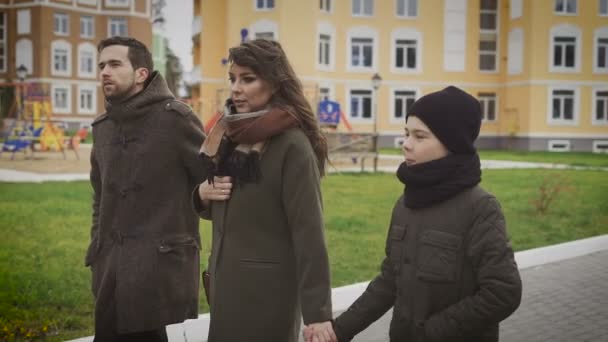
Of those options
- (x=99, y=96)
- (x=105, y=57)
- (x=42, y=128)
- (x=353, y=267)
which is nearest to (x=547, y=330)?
(x=353, y=267)

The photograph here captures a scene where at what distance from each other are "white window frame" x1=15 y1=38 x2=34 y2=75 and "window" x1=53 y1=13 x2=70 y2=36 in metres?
2.44

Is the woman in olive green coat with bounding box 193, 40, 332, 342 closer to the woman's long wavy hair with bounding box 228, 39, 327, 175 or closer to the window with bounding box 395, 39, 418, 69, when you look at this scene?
the woman's long wavy hair with bounding box 228, 39, 327, 175

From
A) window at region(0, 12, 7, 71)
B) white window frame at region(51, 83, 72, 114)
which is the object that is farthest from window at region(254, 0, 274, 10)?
window at region(0, 12, 7, 71)

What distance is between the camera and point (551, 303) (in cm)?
634

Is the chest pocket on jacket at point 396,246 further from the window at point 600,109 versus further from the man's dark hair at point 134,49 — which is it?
the window at point 600,109

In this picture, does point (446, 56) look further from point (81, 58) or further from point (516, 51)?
point (81, 58)

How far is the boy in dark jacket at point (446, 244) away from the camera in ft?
8.33

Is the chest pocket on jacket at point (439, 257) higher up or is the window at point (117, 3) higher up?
the window at point (117, 3)

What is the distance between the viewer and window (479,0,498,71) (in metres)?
41.8

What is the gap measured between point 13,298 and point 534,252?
5726 mm

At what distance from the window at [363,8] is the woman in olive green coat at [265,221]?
3843 cm

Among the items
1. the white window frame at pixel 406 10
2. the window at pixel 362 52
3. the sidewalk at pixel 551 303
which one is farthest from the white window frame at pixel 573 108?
the sidewalk at pixel 551 303

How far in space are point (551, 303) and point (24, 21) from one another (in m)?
59.3

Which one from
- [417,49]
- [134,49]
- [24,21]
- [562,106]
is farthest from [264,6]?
[134,49]
